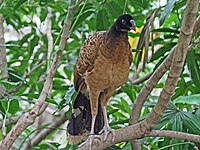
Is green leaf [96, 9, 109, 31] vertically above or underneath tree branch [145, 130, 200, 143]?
above

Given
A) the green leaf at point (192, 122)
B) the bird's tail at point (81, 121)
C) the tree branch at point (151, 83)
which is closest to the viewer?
the tree branch at point (151, 83)

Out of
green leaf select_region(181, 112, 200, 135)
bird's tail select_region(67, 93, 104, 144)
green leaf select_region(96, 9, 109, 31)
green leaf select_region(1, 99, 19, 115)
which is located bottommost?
bird's tail select_region(67, 93, 104, 144)

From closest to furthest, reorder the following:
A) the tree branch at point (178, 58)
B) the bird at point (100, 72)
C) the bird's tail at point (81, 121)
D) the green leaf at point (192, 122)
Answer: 1. the tree branch at point (178, 58)
2. the green leaf at point (192, 122)
3. the bird at point (100, 72)
4. the bird's tail at point (81, 121)

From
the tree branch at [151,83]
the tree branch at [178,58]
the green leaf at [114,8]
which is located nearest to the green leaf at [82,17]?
the green leaf at [114,8]

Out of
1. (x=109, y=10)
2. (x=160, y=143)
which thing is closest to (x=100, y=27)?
(x=109, y=10)

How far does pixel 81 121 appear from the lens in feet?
5.78

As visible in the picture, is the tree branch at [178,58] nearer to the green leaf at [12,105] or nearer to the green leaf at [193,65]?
the green leaf at [12,105]

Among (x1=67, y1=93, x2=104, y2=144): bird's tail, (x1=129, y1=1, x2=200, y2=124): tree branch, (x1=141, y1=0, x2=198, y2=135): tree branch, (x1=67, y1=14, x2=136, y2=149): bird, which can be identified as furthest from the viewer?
(x1=67, y1=93, x2=104, y2=144): bird's tail

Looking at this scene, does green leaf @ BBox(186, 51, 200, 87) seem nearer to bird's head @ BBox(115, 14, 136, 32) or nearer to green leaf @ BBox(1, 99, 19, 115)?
bird's head @ BBox(115, 14, 136, 32)

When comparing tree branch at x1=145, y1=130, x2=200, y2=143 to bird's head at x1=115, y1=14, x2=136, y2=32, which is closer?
tree branch at x1=145, y1=130, x2=200, y2=143

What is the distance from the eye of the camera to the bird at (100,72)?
5.13ft

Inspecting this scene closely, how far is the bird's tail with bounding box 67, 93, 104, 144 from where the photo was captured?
1.71m

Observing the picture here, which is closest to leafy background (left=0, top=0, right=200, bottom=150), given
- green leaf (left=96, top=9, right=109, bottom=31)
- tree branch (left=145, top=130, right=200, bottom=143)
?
green leaf (left=96, top=9, right=109, bottom=31)

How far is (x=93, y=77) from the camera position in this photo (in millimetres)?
1625
